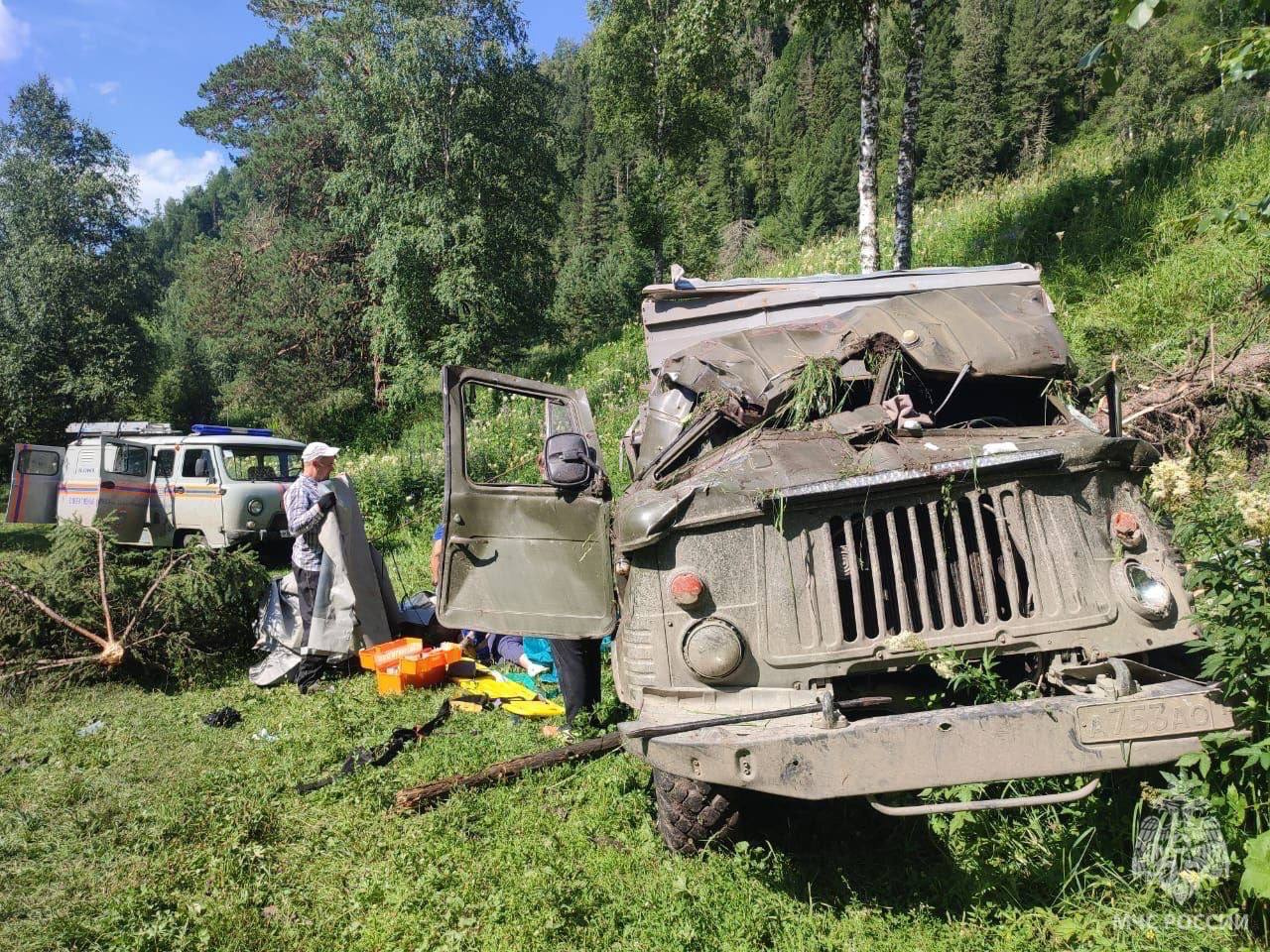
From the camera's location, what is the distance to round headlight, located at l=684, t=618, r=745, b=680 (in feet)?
9.73

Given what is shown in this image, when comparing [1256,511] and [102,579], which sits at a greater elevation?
[102,579]

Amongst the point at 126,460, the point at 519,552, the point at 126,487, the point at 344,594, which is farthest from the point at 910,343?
the point at 126,460

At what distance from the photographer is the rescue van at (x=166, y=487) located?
10.9 metres

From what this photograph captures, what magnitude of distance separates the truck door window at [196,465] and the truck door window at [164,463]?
0.19 m

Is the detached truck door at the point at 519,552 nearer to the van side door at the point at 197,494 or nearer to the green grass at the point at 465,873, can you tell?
the green grass at the point at 465,873

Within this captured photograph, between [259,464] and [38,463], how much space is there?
3466mm

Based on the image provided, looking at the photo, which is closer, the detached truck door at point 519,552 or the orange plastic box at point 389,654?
the detached truck door at point 519,552

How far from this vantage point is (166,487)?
1125cm

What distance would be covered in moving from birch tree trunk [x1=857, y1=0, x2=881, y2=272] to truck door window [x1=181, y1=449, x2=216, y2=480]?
972cm

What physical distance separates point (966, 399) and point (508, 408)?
9357 millimetres

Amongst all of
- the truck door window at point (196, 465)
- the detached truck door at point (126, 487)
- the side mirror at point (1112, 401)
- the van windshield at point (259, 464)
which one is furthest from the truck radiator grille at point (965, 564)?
the detached truck door at point (126, 487)

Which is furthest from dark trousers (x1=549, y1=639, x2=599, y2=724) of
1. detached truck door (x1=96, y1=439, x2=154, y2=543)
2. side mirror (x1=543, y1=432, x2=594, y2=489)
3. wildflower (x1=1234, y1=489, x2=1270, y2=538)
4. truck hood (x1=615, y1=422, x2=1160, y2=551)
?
detached truck door (x1=96, y1=439, x2=154, y2=543)

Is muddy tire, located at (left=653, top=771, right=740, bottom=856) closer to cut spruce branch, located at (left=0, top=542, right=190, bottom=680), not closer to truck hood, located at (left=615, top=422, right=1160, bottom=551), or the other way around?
truck hood, located at (left=615, top=422, right=1160, bottom=551)

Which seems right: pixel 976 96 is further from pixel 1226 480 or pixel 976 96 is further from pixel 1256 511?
pixel 1256 511
